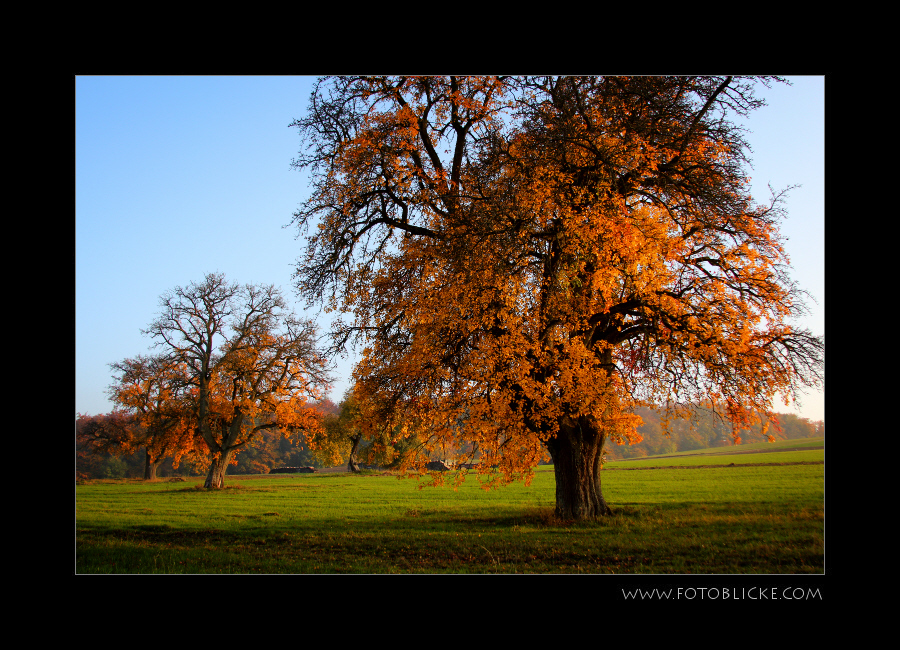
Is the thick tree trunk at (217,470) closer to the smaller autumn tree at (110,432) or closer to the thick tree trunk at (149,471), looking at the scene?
the smaller autumn tree at (110,432)

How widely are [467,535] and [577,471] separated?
3.43 metres

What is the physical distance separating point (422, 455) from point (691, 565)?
668 cm

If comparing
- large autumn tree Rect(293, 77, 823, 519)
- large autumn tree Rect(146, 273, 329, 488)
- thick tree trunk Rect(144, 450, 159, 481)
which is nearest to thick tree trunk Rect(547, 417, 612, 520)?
large autumn tree Rect(293, 77, 823, 519)

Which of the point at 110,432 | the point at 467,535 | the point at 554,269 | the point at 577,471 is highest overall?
the point at 554,269

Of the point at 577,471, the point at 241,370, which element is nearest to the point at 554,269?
the point at 577,471

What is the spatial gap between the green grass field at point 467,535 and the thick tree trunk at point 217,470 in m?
8.49

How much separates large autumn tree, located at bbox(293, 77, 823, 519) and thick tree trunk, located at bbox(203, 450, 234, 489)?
73.2 feet

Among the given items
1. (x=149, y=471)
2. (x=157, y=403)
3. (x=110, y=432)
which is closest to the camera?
(x=157, y=403)

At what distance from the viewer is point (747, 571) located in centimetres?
867

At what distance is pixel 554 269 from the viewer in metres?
12.5

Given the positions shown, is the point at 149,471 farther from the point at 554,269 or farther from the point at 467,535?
the point at 554,269

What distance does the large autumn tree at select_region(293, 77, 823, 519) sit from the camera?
11.6 metres

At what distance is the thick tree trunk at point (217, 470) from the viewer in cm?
3106
